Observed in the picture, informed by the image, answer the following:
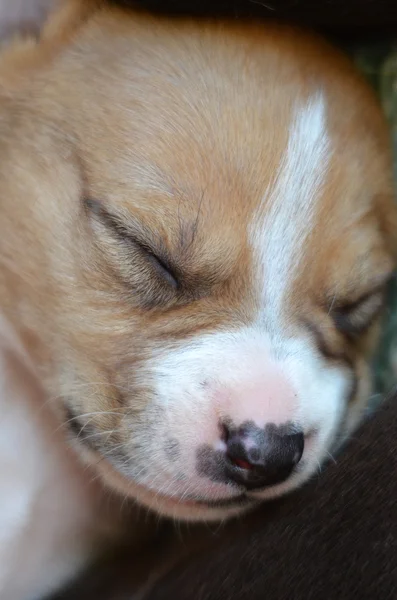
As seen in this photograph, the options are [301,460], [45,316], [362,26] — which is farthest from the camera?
[362,26]

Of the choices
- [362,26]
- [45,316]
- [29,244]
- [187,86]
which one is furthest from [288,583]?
[362,26]

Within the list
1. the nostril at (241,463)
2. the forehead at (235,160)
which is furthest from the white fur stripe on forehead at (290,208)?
the nostril at (241,463)

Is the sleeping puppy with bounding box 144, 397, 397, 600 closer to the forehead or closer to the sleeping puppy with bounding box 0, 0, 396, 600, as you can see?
the sleeping puppy with bounding box 0, 0, 396, 600

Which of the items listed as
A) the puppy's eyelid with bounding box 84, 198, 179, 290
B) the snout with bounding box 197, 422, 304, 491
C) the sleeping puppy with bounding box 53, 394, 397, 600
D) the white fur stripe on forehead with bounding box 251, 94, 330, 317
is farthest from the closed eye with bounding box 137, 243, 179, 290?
the sleeping puppy with bounding box 53, 394, 397, 600

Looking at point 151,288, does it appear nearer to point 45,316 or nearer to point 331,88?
point 45,316

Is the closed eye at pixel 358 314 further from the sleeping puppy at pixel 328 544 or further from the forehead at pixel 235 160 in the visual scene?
the sleeping puppy at pixel 328 544

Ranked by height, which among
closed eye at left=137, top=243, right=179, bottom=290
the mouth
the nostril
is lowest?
the mouth

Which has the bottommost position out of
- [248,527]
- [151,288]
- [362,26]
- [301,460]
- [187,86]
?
[248,527]
